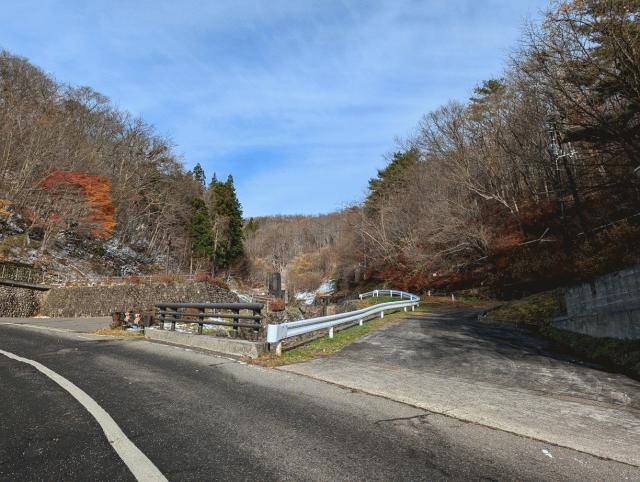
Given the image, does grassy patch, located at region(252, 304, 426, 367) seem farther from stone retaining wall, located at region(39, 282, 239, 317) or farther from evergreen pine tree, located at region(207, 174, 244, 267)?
evergreen pine tree, located at region(207, 174, 244, 267)

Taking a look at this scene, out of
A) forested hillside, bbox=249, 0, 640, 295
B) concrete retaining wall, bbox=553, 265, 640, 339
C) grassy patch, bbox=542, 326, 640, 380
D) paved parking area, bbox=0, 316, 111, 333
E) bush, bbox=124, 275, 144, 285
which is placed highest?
forested hillside, bbox=249, 0, 640, 295

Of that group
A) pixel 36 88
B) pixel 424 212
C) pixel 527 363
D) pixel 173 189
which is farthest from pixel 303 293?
pixel 527 363

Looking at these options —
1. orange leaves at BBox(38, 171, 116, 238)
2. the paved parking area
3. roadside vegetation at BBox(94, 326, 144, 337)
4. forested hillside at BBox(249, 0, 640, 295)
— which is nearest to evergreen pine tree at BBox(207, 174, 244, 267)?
forested hillside at BBox(249, 0, 640, 295)

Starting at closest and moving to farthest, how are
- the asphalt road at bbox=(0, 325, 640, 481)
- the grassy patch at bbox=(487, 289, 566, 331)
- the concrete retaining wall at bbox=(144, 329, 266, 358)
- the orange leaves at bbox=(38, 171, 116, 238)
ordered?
the asphalt road at bbox=(0, 325, 640, 481) < the concrete retaining wall at bbox=(144, 329, 266, 358) < the grassy patch at bbox=(487, 289, 566, 331) < the orange leaves at bbox=(38, 171, 116, 238)

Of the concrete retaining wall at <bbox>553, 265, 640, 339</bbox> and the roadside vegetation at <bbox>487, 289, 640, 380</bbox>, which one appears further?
the concrete retaining wall at <bbox>553, 265, 640, 339</bbox>

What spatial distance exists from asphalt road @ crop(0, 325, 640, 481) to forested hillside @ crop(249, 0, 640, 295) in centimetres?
996

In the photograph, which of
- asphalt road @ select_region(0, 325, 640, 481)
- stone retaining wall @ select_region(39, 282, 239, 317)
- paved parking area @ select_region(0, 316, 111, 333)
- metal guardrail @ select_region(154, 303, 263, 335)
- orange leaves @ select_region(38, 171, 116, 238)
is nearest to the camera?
asphalt road @ select_region(0, 325, 640, 481)

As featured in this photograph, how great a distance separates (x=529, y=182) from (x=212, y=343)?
37441 mm

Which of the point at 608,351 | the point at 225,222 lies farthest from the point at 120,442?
the point at 225,222

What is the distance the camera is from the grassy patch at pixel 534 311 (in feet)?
57.3

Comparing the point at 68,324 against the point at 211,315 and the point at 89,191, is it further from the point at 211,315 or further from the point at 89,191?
the point at 89,191

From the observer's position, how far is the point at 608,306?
36.4ft

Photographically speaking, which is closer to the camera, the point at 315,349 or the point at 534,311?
the point at 315,349

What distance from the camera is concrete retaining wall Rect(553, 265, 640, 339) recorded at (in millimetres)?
9706
